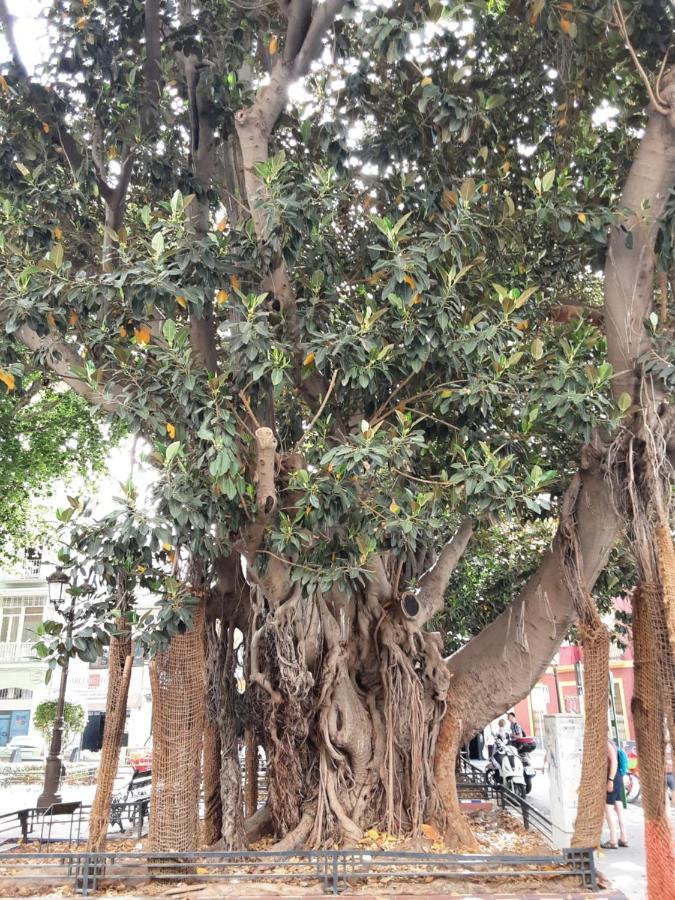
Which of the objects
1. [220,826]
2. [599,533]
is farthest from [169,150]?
[220,826]

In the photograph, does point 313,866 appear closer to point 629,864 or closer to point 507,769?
point 629,864

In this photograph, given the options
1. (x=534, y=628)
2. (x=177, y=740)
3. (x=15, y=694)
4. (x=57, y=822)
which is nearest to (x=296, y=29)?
(x=534, y=628)

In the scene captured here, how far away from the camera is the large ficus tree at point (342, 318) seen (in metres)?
4.82

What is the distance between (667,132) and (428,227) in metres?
1.86

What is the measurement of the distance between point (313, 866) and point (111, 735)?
5.85 ft

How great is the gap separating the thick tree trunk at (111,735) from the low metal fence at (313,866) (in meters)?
0.23

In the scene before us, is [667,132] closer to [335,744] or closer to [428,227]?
[428,227]

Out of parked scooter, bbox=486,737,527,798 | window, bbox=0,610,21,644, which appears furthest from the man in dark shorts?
window, bbox=0,610,21,644

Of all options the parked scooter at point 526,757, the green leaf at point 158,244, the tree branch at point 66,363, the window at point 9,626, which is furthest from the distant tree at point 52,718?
the green leaf at point 158,244

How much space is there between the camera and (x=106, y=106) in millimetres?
→ 6254

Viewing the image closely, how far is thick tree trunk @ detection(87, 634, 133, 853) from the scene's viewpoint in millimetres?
5246

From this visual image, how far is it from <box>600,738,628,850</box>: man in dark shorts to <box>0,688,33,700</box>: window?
2497cm

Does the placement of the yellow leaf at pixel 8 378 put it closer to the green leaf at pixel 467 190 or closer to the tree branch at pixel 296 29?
the tree branch at pixel 296 29

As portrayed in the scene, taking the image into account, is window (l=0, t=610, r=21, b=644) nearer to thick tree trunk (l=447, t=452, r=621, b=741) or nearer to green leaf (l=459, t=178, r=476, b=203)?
thick tree trunk (l=447, t=452, r=621, b=741)
